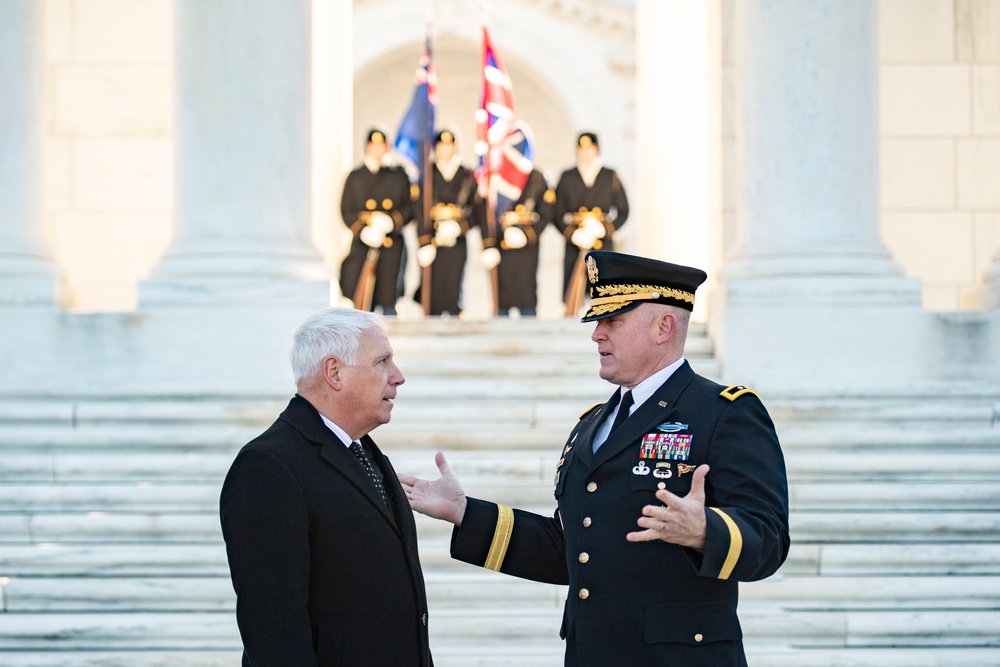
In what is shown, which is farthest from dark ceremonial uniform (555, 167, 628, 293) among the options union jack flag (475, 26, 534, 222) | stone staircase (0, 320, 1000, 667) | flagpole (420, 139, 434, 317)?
stone staircase (0, 320, 1000, 667)

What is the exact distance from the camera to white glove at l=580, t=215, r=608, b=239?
14.5m

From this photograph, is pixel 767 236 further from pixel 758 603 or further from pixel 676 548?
pixel 676 548

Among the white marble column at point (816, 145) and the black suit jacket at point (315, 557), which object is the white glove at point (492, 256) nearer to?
the white marble column at point (816, 145)

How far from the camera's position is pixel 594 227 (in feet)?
47.8

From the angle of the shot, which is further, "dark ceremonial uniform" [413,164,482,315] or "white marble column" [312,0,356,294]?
"dark ceremonial uniform" [413,164,482,315]

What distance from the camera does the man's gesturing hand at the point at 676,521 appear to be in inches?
131

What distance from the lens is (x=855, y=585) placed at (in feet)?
23.4

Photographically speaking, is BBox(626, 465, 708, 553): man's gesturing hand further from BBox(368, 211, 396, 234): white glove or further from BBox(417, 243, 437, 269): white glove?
BBox(417, 243, 437, 269): white glove

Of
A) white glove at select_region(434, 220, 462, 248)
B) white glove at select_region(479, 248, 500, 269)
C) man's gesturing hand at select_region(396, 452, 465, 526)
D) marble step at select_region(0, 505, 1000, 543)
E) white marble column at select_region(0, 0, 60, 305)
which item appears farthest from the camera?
white glove at select_region(479, 248, 500, 269)

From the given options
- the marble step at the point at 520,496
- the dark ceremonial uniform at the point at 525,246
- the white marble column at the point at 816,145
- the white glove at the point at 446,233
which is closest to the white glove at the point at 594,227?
the dark ceremonial uniform at the point at 525,246

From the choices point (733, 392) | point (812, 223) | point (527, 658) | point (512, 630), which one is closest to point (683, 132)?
point (812, 223)

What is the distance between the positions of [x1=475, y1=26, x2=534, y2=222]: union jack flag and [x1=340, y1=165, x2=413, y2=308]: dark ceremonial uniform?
3.66 feet

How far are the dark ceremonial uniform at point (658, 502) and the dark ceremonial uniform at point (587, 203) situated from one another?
1061cm

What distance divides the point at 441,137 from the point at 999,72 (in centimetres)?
596
